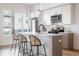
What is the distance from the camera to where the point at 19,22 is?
6.98 ft

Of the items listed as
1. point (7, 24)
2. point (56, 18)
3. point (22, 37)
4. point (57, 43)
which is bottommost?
point (57, 43)

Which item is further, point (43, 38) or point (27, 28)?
point (43, 38)

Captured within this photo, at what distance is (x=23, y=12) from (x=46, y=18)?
1.57ft

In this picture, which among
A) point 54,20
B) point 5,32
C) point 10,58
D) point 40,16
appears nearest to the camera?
point 10,58

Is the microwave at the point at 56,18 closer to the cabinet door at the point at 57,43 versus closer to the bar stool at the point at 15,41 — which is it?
the cabinet door at the point at 57,43

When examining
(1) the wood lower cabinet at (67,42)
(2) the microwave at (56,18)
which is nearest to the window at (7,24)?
(2) the microwave at (56,18)

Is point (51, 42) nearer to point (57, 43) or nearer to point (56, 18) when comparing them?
point (57, 43)

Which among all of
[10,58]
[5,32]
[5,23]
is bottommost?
[10,58]

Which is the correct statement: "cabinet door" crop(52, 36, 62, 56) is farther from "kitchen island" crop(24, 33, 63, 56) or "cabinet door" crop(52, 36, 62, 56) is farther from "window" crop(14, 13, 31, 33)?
"window" crop(14, 13, 31, 33)

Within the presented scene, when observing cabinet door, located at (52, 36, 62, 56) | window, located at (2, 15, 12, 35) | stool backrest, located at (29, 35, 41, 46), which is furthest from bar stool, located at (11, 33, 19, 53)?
cabinet door, located at (52, 36, 62, 56)

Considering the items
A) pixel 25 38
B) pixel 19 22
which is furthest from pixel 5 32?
pixel 25 38

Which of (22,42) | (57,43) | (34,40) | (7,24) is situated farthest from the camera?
(34,40)

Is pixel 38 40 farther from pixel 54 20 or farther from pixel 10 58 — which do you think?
pixel 10 58

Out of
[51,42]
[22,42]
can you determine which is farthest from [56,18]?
[22,42]
